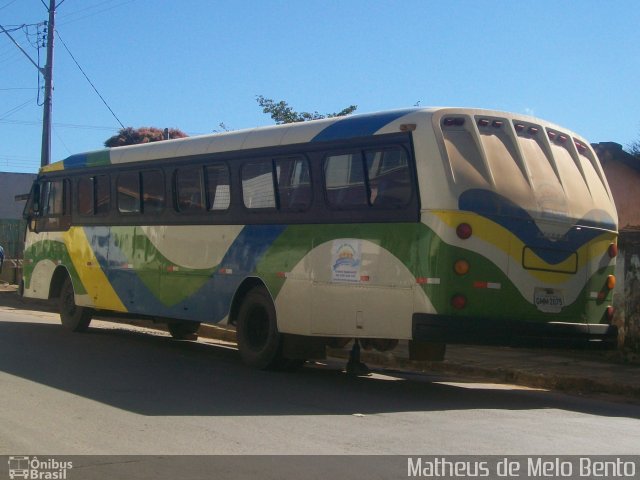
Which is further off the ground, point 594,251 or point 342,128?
point 342,128

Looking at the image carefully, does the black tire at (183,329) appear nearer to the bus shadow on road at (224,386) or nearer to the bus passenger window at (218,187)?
the bus shadow on road at (224,386)

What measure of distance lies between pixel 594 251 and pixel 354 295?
2.96 m

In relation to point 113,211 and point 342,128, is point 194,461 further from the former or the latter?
point 113,211

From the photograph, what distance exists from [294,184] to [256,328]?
210 centimetres

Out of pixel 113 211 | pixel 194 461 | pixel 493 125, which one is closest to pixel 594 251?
pixel 493 125

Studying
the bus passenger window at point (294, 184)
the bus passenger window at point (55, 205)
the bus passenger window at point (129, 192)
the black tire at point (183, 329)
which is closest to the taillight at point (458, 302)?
the bus passenger window at point (294, 184)

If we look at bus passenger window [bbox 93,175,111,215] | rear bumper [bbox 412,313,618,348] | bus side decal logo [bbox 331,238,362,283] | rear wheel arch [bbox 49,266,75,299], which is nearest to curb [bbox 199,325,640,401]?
rear bumper [bbox 412,313,618,348]

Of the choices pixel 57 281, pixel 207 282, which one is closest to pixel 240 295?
pixel 207 282

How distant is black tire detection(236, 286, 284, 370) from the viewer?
11.6 meters

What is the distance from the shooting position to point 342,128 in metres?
10.8

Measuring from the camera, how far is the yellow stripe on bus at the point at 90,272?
14836 millimetres

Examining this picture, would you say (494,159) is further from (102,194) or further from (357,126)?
(102,194)

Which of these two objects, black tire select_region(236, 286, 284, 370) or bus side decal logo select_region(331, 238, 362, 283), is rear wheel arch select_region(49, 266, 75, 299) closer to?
black tire select_region(236, 286, 284, 370)

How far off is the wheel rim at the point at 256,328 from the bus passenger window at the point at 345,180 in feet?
6.79
